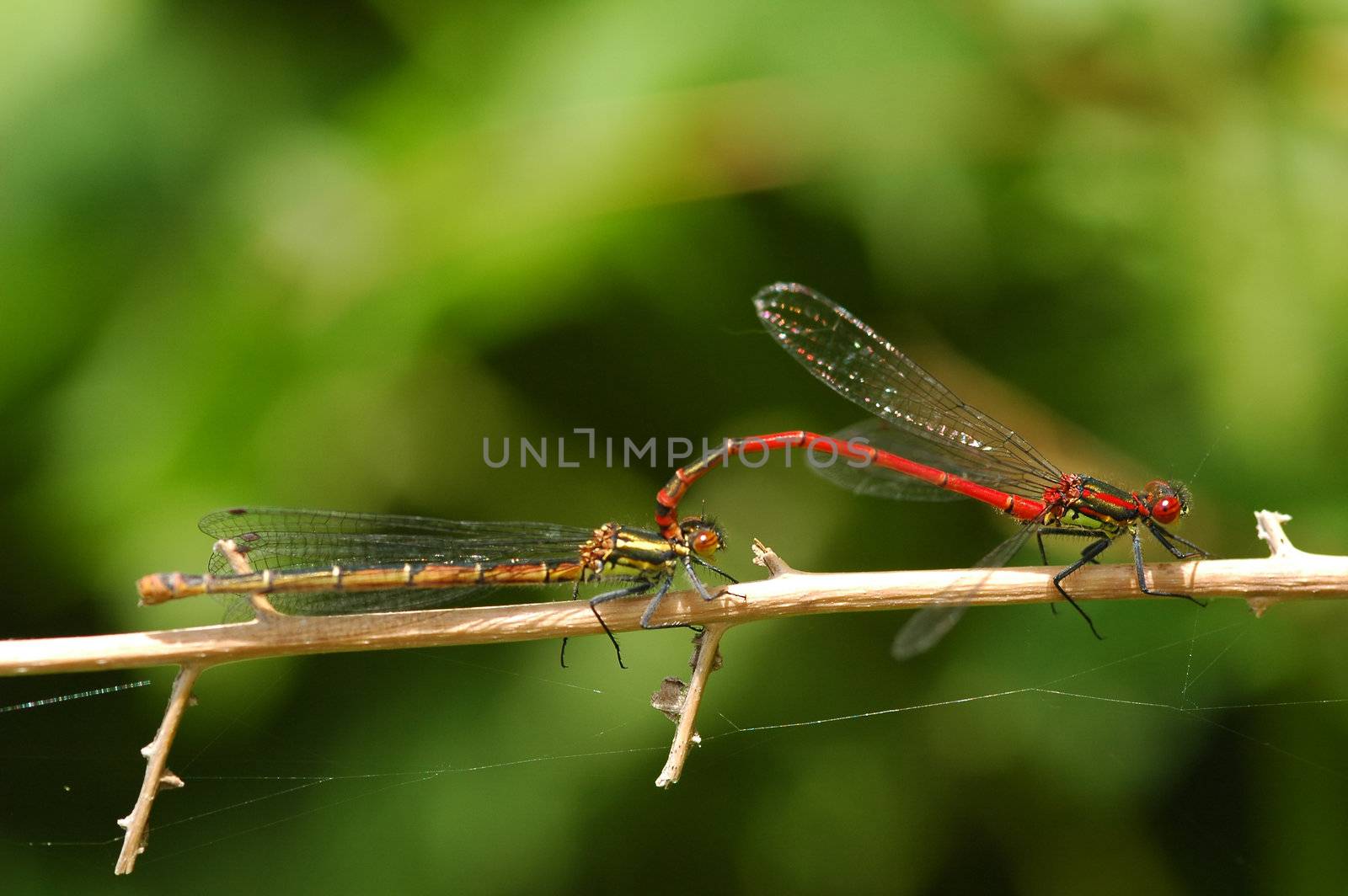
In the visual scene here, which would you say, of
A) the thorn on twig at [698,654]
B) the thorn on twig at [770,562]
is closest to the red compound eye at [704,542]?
the thorn on twig at [770,562]

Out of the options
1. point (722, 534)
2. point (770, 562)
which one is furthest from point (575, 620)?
point (722, 534)

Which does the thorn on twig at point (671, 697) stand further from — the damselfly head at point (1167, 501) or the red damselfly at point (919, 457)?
the damselfly head at point (1167, 501)

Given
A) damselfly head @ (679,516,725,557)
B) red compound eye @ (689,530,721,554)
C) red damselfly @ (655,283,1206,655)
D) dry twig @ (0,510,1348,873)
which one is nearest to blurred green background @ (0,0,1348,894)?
red damselfly @ (655,283,1206,655)

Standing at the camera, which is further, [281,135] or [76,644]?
[281,135]

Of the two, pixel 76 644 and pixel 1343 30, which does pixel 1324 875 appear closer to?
pixel 1343 30

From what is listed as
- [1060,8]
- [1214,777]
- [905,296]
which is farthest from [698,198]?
[1214,777]

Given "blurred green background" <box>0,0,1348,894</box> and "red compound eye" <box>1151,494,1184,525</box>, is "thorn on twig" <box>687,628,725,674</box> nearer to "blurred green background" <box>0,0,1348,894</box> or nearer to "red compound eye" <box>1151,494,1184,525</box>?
"blurred green background" <box>0,0,1348,894</box>
